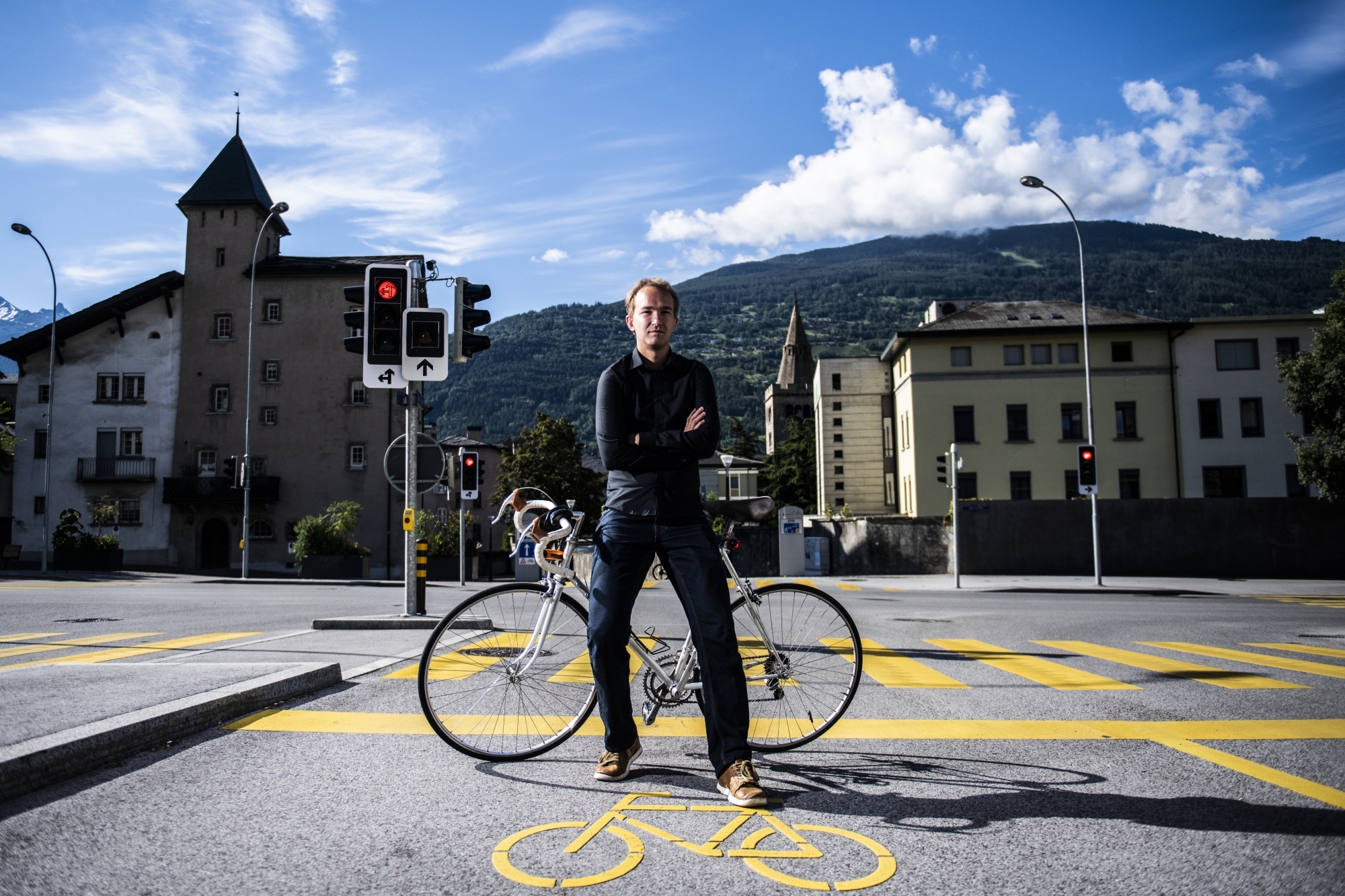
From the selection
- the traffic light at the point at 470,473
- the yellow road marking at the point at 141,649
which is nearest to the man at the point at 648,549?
the yellow road marking at the point at 141,649

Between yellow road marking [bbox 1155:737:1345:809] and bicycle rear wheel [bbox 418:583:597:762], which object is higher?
bicycle rear wheel [bbox 418:583:597:762]

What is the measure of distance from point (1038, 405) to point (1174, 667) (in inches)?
1692

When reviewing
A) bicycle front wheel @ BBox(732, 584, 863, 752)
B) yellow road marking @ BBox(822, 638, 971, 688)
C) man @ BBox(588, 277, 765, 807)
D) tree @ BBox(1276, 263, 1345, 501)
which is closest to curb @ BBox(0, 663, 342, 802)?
man @ BBox(588, 277, 765, 807)

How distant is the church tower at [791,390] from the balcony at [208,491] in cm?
9169

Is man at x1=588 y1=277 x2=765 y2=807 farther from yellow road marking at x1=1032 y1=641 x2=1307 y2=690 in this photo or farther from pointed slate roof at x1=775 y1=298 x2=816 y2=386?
pointed slate roof at x1=775 y1=298 x2=816 y2=386

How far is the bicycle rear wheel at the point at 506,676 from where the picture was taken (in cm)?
421

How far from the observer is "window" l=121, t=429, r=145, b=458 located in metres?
46.9

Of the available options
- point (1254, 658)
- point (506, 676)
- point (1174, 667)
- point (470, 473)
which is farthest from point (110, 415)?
point (1254, 658)

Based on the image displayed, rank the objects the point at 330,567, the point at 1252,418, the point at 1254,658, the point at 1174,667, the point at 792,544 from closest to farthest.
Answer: the point at 1174,667 < the point at 1254,658 < the point at 330,567 < the point at 792,544 < the point at 1252,418

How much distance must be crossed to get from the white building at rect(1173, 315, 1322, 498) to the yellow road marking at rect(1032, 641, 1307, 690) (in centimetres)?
4174

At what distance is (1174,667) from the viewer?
304 inches

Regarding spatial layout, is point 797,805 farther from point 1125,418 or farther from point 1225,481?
point 1225,481

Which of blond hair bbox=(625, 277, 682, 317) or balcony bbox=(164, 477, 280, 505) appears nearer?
blond hair bbox=(625, 277, 682, 317)

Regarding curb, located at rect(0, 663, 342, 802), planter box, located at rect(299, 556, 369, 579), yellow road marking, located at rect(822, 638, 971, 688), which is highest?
curb, located at rect(0, 663, 342, 802)
